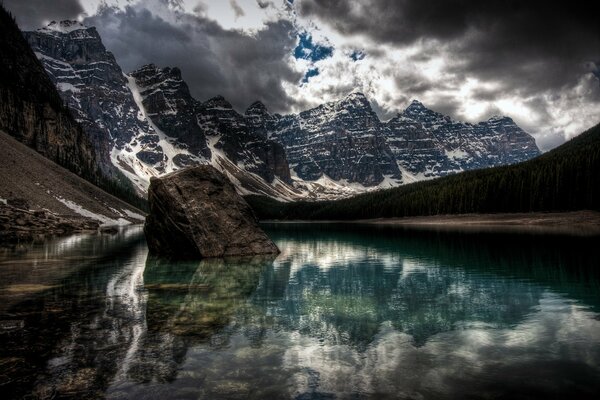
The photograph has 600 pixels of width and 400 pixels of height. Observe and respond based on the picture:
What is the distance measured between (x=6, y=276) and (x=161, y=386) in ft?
61.0

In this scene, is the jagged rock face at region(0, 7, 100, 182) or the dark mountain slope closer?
the jagged rock face at region(0, 7, 100, 182)

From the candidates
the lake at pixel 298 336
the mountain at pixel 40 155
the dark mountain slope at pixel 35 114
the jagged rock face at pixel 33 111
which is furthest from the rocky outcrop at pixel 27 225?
the dark mountain slope at pixel 35 114

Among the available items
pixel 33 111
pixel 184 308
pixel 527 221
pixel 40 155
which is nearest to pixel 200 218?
pixel 184 308

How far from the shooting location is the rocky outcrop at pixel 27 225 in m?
51.6

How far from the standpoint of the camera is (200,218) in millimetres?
31984

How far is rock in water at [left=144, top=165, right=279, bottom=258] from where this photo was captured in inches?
1257

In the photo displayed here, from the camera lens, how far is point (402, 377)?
8.30 metres

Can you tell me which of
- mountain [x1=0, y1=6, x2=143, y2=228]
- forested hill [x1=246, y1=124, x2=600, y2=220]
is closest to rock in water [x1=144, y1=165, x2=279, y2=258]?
mountain [x1=0, y1=6, x2=143, y2=228]

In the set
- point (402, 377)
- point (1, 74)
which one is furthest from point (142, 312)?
point (1, 74)

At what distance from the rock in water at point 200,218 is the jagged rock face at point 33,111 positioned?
127247 millimetres

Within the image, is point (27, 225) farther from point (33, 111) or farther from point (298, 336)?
point (33, 111)

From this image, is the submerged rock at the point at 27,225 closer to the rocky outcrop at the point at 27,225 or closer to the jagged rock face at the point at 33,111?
the rocky outcrop at the point at 27,225

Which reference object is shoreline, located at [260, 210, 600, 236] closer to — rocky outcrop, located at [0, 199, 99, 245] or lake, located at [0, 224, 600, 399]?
lake, located at [0, 224, 600, 399]

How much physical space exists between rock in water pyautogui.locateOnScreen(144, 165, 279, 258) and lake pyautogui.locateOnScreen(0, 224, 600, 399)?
9.20m
